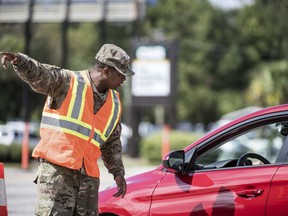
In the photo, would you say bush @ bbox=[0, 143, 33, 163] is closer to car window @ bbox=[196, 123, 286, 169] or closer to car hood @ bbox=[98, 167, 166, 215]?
car window @ bbox=[196, 123, 286, 169]

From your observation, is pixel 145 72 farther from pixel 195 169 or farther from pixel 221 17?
pixel 221 17

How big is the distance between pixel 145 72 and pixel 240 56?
42053mm

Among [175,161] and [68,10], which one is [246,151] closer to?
[175,161]

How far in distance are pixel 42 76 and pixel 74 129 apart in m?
0.43

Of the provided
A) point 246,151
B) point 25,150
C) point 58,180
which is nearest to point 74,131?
point 58,180

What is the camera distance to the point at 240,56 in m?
64.1

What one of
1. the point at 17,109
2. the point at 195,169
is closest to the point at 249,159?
the point at 195,169

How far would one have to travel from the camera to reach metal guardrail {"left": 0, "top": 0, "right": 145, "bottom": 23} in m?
25.0

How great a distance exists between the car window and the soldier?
1.01m

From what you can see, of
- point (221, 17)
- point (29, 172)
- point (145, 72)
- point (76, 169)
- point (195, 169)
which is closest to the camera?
point (76, 169)

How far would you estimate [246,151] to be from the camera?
50.3 ft

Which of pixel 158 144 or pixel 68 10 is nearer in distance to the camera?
pixel 158 144

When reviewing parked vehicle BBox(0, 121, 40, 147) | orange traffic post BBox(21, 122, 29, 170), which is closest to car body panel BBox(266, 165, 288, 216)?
orange traffic post BBox(21, 122, 29, 170)

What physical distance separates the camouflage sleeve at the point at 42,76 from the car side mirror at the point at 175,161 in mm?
1114
